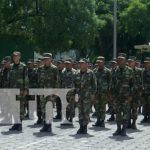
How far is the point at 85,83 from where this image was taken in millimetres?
12555

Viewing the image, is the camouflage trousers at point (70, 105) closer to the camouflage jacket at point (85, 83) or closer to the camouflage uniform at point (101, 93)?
the camouflage uniform at point (101, 93)

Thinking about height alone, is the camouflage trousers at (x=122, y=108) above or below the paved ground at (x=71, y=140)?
above

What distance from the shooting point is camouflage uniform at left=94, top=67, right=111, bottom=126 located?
1416 centimetres

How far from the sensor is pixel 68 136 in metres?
12.2

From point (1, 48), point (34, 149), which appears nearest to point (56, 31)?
point (1, 48)

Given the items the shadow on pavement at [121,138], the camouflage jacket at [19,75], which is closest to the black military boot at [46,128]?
the camouflage jacket at [19,75]


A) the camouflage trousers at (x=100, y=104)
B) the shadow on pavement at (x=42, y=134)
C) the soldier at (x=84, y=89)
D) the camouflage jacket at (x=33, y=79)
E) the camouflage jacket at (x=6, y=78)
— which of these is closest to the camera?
the shadow on pavement at (x=42, y=134)

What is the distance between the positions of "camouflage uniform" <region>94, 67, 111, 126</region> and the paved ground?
1.40 ft

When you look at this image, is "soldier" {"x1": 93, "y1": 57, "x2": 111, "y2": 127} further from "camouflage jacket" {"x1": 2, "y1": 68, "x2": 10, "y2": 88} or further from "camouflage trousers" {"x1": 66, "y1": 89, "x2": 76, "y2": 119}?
"camouflage jacket" {"x1": 2, "y1": 68, "x2": 10, "y2": 88}

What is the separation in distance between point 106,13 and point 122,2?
10.1 feet

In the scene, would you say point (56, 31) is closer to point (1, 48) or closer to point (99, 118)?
point (1, 48)

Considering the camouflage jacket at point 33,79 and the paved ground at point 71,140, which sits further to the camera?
the camouflage jacket at point 33,79

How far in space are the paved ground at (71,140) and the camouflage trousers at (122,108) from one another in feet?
1.43

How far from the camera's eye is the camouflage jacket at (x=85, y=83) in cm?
1255
